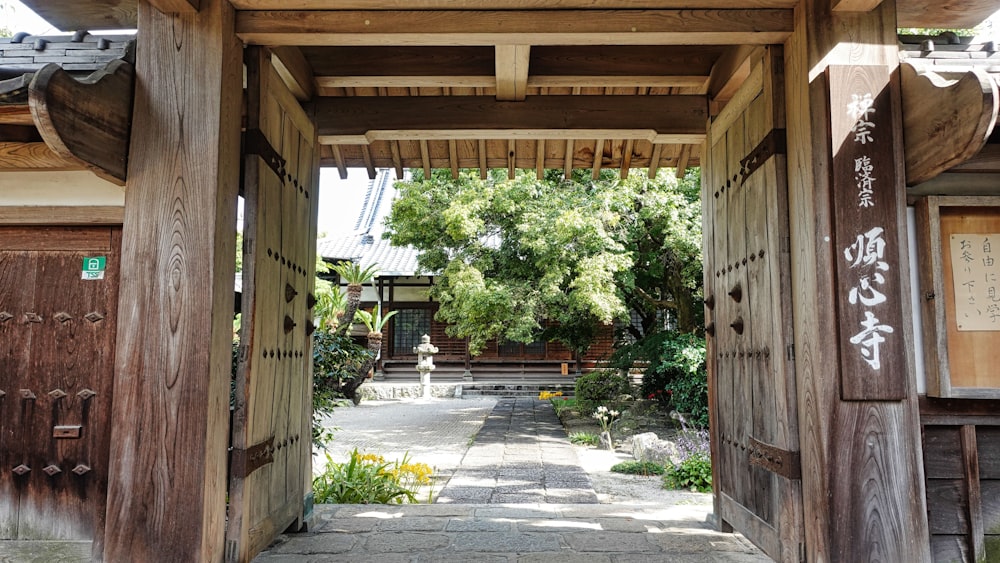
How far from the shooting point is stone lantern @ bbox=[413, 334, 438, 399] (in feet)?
65.0

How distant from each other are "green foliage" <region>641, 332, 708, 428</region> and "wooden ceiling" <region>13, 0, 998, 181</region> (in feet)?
19.0

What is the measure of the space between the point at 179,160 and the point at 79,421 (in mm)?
1305

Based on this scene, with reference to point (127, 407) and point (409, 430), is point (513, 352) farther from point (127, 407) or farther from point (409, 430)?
point (127, 407)

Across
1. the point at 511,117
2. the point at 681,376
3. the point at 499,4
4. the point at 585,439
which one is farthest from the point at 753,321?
the point at 681,376

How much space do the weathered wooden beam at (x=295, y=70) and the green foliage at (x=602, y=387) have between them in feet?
33.3

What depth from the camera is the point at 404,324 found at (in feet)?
72.6

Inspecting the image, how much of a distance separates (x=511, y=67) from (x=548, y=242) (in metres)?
7.76

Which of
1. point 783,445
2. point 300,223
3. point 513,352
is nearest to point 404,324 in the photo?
point 513,352

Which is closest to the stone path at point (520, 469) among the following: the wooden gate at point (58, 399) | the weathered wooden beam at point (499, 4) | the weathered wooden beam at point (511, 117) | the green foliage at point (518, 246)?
the green foliage at point (518, 246)

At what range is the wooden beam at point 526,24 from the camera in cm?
308

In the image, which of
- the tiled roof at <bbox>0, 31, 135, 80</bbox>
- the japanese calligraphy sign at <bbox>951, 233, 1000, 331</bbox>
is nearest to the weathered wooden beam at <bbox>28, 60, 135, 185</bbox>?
the tiled roof at <bbox>0, 31, 135, 80</bbox>

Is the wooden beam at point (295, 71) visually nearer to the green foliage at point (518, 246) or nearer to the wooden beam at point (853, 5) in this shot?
the wooden beam at point (853, 5)

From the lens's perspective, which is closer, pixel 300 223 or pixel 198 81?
pixel 198 81

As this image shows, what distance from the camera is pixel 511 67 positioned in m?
4.09
